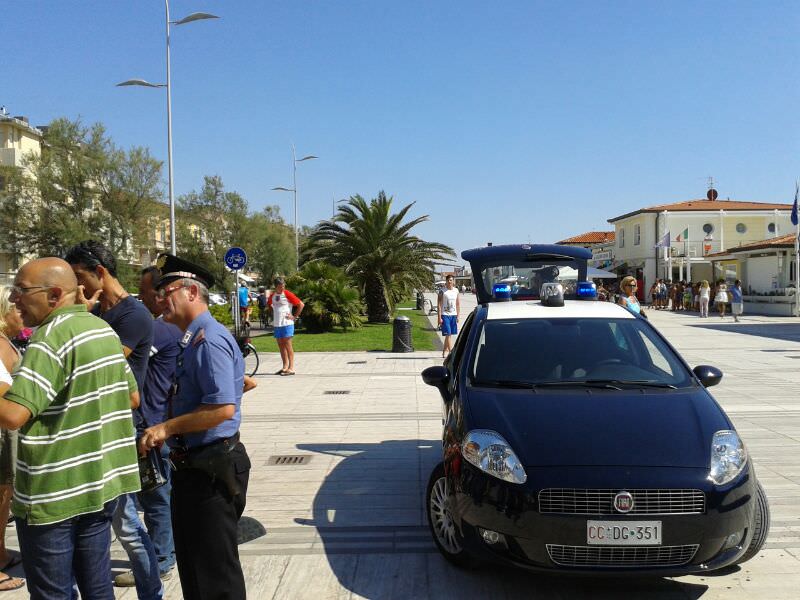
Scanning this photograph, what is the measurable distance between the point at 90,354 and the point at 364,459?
15.1ft

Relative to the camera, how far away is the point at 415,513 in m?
5.45

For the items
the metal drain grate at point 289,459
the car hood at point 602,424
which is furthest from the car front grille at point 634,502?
the metal drain grate at point 289,459

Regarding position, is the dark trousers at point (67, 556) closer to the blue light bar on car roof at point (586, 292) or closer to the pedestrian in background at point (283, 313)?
the blue light bar on car roof at point (586, 292)

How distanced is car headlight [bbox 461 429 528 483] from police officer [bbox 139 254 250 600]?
138 cm

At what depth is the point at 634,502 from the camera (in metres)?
3.64

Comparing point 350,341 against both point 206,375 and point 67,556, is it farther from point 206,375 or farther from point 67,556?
point 67,556

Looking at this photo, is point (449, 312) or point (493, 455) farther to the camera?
point (449, 312)

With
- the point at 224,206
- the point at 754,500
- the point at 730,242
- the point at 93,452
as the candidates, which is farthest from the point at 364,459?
the point at 224,206

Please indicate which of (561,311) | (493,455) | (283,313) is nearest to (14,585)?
(493,455)

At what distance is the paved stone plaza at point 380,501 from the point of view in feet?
13.5

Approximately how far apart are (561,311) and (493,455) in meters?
1.97

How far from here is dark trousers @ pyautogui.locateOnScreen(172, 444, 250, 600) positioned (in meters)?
3.12

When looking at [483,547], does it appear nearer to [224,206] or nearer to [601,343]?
[601,343]

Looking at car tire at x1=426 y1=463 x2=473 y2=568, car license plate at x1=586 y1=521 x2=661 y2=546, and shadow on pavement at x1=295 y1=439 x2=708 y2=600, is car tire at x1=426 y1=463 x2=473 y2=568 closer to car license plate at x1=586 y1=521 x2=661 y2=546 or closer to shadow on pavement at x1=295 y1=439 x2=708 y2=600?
shadow on pavement at x1=295 y1=439 x2=708 y2=600
